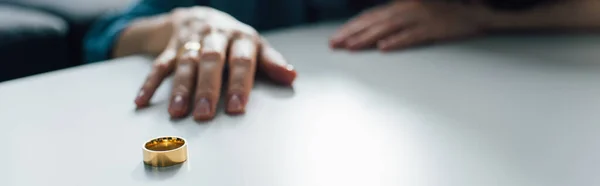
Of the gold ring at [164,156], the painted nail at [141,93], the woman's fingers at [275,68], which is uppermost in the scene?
the woman's fingers at [275,68]

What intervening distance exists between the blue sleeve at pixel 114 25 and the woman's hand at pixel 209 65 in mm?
229

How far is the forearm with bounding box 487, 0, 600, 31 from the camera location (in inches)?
42.1

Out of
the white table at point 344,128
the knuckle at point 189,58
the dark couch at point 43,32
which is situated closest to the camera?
the white table at point 344,128

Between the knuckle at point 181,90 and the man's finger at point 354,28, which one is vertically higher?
the man's finger at point 354,28

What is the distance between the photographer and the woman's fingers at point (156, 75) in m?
0.67

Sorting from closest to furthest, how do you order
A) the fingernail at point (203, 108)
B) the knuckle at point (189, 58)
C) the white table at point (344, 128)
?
the white table at point (344, 128), the fingernail at point (203, 108), the knuckle at point (189, 58)

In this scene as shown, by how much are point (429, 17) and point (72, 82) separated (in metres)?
0.55

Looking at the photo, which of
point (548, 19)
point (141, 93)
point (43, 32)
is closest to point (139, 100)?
point (141, 93)

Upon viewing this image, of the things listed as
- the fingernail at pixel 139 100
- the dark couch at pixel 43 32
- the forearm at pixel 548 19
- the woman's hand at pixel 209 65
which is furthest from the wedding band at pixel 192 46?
the dark couch at pixel 43 32

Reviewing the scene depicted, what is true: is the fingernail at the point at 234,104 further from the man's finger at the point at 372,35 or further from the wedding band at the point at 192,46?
the man's finger at the point at 372,35

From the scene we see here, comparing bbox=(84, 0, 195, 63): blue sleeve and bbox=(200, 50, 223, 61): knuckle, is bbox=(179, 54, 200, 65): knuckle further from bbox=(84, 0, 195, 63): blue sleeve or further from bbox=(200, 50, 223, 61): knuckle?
bbox=(84, 0, 195, 63): blue sleeve

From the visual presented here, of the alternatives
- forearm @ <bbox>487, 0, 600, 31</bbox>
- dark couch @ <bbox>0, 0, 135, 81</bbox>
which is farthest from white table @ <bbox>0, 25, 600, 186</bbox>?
dark couch @ <bbox>0, 0, 135, 81</bbox>

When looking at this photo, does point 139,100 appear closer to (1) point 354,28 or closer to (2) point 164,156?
(2) point 164,156

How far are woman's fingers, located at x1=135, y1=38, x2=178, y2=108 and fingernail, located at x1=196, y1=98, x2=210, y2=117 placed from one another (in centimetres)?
7
